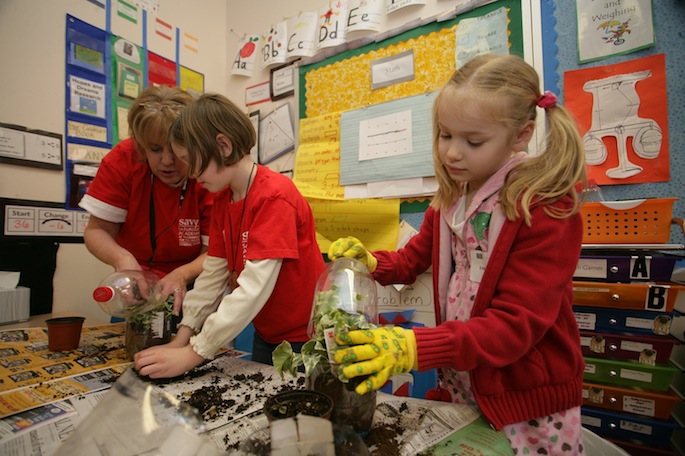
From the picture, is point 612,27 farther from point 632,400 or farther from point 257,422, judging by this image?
point 257,422

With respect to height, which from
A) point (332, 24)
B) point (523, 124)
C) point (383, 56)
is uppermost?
point (332, 24)

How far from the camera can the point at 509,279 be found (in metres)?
0.69

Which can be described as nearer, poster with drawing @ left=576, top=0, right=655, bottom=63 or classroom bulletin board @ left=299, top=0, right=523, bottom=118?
poster with drawing @ left=576, top=0, right=655, bottom=63

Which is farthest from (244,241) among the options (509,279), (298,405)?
(509,279)

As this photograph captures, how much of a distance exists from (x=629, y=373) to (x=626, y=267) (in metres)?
0.30

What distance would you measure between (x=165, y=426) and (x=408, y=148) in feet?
4.57

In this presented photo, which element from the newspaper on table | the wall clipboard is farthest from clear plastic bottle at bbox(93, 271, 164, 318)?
the wall clipboard

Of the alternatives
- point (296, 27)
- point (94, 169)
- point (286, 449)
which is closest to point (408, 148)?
point (296, 27)

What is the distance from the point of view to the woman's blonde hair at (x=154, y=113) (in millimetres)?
1185

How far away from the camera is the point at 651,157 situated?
46.8 inches

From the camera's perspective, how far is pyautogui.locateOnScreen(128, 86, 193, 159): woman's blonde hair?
1185 mm

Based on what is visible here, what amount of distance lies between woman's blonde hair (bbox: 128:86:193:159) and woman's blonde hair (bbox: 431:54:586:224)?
33.8 inches

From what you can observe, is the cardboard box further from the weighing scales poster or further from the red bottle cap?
the weighing scales poster

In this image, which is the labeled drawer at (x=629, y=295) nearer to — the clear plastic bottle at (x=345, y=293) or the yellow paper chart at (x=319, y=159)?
the clear plastic bottle at (x=345, y=293)
